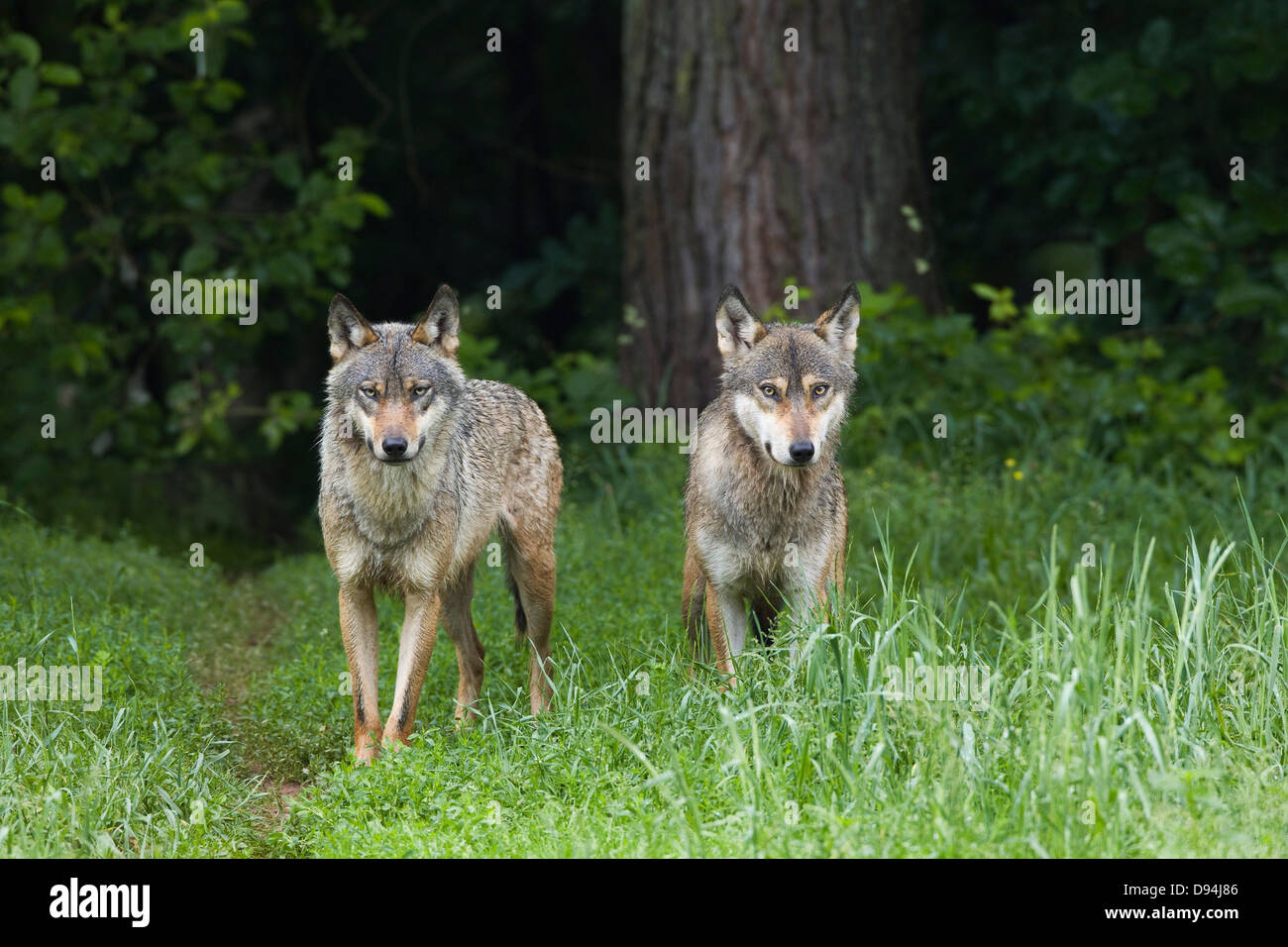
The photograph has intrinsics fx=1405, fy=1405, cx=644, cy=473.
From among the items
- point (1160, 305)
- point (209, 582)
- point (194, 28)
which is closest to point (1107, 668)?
point (209, 582)

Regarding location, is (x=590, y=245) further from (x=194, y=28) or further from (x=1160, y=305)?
(x=1160, y=305)

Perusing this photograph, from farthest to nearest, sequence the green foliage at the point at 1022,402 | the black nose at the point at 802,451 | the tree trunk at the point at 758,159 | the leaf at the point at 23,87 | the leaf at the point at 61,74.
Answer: the tree trunk at the point at 758,159 < the leaf at the point at 23,87 < the leaf at the point at 61,74 < the green foliage at the point at 1022,402 < the black nose at the point at 802,451

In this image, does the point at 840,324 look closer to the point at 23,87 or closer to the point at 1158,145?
the point at 1158,145

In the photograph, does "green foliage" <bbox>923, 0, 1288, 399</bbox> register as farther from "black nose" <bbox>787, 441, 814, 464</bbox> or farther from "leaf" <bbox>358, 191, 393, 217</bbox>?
"black nose" <bbox>787, 441, 814, 464</bbox>

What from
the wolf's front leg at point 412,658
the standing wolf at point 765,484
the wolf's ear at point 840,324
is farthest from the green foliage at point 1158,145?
the wolf's front leg at point 412,658

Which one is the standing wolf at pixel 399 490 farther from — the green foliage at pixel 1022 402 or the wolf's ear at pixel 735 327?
the green foliage at pixel 1022 402

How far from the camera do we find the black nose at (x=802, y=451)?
5.80 metres

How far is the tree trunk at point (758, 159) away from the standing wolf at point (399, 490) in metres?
4.01

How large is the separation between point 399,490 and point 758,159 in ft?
16.8

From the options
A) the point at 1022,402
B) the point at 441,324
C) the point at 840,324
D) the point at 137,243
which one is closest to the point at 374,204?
the point at 137,243

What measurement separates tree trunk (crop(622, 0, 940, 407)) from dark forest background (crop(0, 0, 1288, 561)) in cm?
2

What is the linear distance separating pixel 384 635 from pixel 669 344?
3.81m

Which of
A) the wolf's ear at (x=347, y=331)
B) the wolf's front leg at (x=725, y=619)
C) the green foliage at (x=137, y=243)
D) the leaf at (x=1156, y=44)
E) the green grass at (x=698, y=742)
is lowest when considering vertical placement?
the green grass at (x=698, y=742)

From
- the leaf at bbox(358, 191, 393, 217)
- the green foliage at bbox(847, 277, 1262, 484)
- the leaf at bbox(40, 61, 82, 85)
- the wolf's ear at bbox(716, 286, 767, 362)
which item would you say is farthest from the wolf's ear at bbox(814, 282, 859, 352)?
the leaf at bbox(40, 61, 82, 85)
